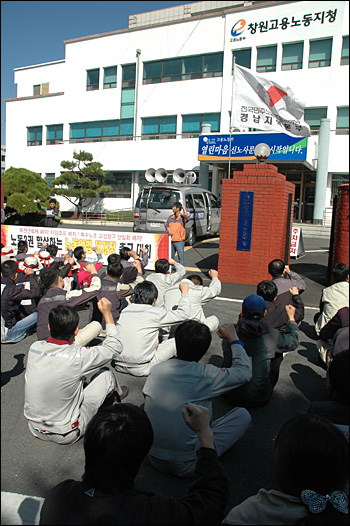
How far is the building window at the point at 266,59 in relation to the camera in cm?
2451

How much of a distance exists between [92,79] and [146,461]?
3336 centimetres

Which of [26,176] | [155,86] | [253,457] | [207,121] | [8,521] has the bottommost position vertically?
[253,457]

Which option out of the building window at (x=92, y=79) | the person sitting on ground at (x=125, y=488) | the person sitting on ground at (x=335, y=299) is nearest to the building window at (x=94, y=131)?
the building window at (x=92, y=79)

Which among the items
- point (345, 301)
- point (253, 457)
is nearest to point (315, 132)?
point (345, 301)

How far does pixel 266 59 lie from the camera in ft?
81.4

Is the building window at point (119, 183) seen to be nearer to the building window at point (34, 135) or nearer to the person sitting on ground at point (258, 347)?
the building window at point (34, 135)

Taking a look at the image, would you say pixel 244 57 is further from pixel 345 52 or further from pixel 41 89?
pixel 41 89

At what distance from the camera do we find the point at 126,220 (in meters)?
28.1

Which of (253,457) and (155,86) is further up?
(155,86)

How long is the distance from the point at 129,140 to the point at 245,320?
28778mm

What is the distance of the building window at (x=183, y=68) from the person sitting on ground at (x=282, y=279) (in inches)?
959

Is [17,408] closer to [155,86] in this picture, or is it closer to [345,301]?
[345,301]

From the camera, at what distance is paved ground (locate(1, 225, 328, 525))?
7.76ft

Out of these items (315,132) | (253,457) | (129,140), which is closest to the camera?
(253,457)
